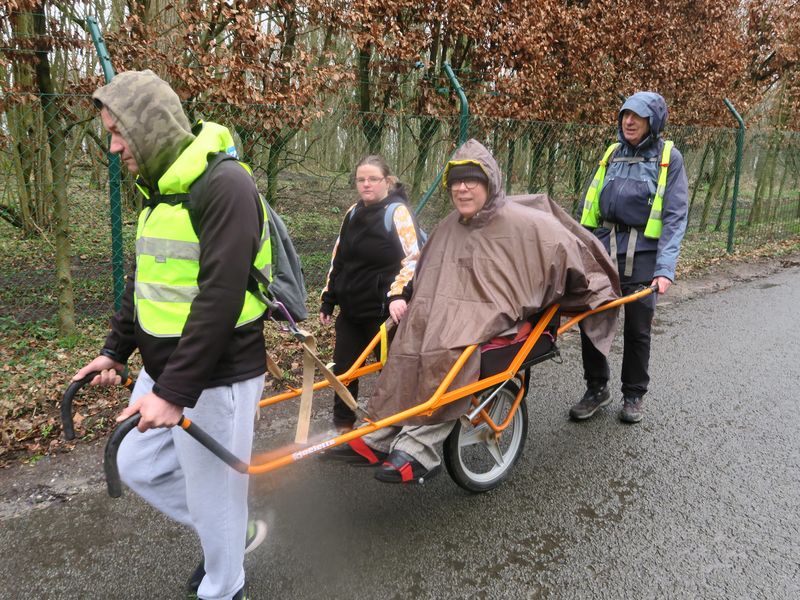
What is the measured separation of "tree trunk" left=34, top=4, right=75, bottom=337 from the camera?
495cm

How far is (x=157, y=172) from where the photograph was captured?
6.15 ft

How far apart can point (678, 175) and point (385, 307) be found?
2.18 m

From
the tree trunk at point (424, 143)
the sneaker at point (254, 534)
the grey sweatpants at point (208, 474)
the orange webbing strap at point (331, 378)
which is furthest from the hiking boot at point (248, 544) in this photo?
the tree trunk at point (424, 143)

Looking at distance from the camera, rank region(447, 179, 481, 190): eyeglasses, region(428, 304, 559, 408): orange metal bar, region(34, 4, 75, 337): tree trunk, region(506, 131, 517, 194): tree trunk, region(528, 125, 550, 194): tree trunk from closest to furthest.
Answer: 1. region(428, 304, 559, 408): orange metal bar
2. region(447, 179, 481, 190): eyeglasses
3. region(34, 4, 75, 337): tree trunk
4. region(506, 131, 517, 194): tree trunk
5. region(528, 125, 550, 194): tree trunk

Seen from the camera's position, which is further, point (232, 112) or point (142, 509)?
point (232, 112)

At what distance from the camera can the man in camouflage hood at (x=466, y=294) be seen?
279 cm

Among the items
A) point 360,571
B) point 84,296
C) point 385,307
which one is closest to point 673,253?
point 385,307

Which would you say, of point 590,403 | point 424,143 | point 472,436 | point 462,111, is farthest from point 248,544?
point 424,143

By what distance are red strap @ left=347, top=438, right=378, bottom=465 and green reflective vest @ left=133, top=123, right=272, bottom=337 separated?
1.15 meters

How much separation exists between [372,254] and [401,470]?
4.24 feet

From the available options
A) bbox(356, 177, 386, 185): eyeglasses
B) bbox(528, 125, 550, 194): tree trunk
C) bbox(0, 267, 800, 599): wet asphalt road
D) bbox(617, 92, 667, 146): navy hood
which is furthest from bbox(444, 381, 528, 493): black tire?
bbox(528, 125, 550, 194): tree trunk

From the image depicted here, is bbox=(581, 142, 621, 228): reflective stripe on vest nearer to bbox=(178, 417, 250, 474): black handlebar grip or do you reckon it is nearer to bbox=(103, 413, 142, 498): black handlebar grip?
bbox=(178, 417, 250, 474): black handlebar grip

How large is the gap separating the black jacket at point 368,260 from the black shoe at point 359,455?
85 centimetres

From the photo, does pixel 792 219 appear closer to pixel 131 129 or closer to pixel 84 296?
pixel 84 296
